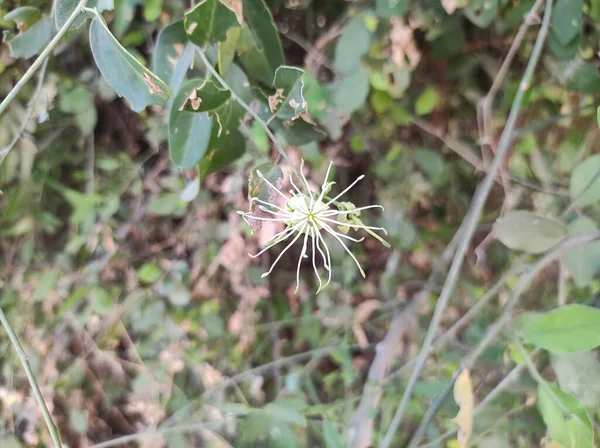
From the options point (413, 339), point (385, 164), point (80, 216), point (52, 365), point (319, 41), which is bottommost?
point (413, 339)

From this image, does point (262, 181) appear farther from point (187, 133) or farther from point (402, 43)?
point (402, 43)

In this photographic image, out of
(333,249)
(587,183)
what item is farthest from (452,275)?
(333,249)

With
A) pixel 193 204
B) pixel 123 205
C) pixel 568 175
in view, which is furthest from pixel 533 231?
pixel 123 205

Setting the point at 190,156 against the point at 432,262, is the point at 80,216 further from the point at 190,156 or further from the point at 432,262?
the point at 432,262

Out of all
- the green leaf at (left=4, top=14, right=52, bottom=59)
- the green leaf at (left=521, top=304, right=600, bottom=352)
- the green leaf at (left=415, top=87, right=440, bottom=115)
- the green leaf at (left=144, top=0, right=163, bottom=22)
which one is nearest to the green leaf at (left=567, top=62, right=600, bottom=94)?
the green leaf at (left=415, top=87, right=440, bottom=115)

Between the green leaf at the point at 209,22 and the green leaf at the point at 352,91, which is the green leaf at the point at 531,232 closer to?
the green leaf at the point at 352,91

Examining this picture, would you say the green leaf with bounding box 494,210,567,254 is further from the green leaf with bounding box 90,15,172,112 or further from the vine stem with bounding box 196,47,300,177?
the green leaf with bounding box 90,15,172,112
